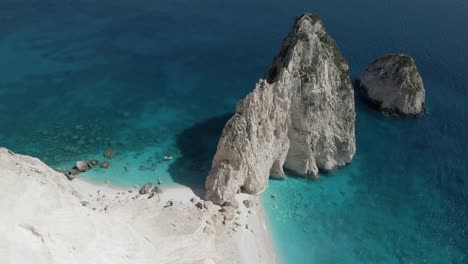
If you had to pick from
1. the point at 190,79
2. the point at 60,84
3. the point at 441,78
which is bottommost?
the point at 60,84

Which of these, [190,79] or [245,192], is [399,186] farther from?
[190,79]

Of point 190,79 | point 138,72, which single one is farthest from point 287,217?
point 138,72

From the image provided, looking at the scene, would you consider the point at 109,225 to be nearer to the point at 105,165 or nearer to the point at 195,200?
the point at 195,200

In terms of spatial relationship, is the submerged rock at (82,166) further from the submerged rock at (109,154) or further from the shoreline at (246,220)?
the submerged rock at (109,154)

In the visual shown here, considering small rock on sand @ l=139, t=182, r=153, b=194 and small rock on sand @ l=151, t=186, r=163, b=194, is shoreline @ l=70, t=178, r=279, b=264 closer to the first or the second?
small rock on sand @ l=151, t=186, r=163, b=194

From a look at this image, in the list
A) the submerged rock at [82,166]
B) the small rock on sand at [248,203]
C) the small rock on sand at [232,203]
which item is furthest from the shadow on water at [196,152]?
the submerged rock at [82,166]

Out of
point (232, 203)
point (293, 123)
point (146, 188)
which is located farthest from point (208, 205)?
point (293, 123)

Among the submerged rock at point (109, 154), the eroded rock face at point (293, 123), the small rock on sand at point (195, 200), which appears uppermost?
the eroded rock face at point (293, 123)
